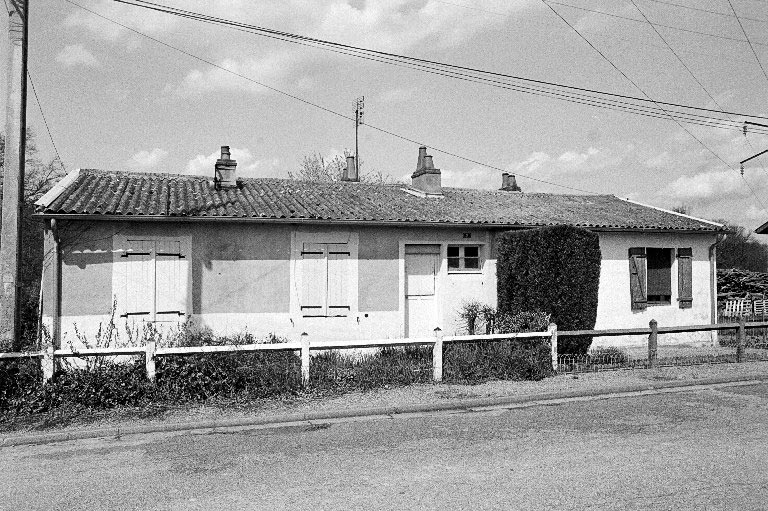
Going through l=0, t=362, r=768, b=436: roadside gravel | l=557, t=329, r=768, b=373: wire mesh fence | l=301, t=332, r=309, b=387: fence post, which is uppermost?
l=301, t=332, r=309, b=387: fence post

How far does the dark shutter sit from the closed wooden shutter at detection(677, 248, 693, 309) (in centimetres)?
105

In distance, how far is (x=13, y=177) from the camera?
29.4ft

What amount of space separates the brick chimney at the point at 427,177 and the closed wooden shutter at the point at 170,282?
22.9 feet

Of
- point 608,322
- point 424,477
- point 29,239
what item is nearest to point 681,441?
point 424,477

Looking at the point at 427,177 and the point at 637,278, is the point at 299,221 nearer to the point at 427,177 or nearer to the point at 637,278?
the point at 427,177

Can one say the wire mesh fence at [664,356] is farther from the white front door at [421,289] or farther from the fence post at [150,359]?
the fence post at [150,359]

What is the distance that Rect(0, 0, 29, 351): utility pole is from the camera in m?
8.84

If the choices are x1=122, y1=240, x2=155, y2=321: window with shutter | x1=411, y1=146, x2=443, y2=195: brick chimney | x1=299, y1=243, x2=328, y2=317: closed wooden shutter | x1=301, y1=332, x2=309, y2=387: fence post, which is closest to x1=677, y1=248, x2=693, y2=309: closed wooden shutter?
x1=411, y1=146, x2=443, y2=195: brick chimney

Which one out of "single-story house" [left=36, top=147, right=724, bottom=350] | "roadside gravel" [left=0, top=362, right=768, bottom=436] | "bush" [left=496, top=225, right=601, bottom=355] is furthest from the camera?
"bush" [left=496, top=225, right=601, bottom=355]

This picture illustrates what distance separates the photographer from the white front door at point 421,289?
14.2 m

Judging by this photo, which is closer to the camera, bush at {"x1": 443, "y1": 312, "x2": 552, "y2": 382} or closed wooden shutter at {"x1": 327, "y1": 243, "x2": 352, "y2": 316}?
bush at {"x1": 443, "y1": 312, "x2": 552, "y2": 382}

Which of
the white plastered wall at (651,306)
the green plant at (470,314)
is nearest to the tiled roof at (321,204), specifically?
the white plastered wall at (651,306)

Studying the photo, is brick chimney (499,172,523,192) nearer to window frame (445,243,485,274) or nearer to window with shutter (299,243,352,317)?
window frame (445,243,485,274)

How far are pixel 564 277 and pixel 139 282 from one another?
781cm
